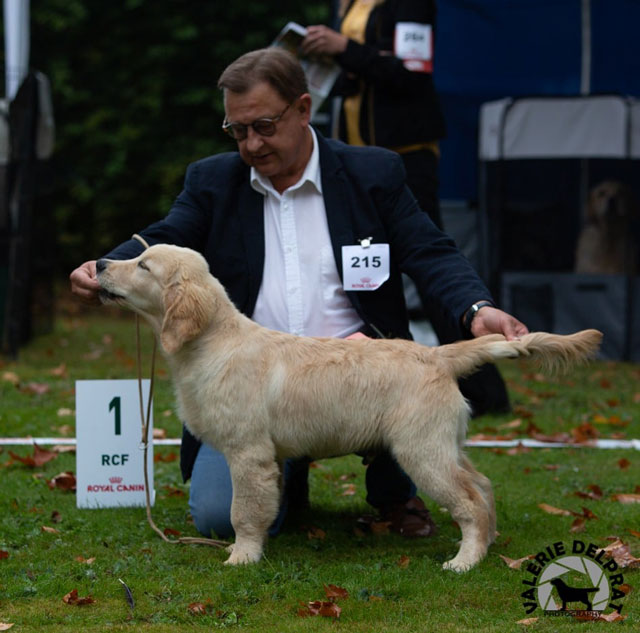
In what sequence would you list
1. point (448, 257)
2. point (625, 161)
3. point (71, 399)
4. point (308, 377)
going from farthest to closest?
point (625, 161) < point (71, 399) < point (448, 257) < point (308, 377)

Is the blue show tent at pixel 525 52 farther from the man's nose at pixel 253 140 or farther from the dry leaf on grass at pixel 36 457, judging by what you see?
the man's nose at pixel 253 140

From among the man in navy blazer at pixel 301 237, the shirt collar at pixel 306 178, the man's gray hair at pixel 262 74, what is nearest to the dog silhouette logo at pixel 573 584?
the man in navy blazer at pixel 301 237

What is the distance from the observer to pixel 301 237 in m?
3.96

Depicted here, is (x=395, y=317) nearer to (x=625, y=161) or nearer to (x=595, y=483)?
(x=595, y=483)

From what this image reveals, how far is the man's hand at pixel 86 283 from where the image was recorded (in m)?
3.58

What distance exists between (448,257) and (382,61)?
2.12 m

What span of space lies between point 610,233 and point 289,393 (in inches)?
264

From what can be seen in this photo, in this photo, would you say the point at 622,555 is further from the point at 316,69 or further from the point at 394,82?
the point at 316,69

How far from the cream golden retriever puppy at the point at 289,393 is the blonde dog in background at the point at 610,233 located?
6.34 m

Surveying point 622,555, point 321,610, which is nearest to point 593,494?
point 622,555

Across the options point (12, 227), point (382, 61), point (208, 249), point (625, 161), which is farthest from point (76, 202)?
point (208, 249)

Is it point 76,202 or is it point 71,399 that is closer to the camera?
point 71,399

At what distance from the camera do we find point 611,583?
3.15m

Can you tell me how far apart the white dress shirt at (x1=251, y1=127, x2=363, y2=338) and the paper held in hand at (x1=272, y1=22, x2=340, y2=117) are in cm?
187
